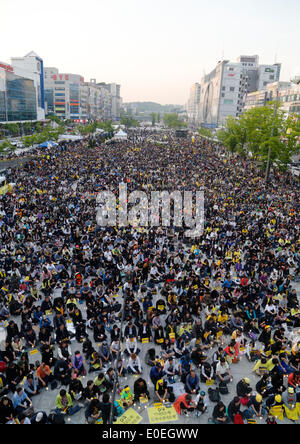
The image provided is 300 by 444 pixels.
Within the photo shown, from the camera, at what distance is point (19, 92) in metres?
61.7

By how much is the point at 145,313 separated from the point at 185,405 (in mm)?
3778

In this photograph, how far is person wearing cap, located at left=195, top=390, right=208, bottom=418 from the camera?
6512 mm

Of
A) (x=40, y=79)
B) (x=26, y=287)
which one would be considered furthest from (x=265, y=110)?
(x=40, y=79)

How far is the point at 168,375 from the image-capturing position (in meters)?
7.39

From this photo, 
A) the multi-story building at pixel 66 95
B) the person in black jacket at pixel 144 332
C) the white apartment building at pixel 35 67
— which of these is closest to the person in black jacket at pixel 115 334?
the person in black jacket at pixel 144 332

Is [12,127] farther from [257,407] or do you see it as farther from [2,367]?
→ [257,407]

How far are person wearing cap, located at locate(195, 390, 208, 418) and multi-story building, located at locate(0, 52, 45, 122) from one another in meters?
58.8

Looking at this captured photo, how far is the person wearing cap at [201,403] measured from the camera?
6512 millimetres

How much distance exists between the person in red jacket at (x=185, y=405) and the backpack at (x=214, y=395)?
55cm

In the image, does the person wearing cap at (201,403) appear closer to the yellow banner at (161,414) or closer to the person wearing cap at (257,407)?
the yellow banner at (161,414)
